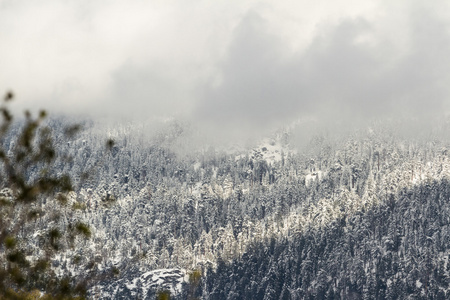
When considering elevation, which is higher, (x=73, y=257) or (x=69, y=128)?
(x=69, y=128)

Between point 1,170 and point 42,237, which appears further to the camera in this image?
point 42,237

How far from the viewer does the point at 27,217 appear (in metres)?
26.1

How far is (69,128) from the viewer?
88.3 feet

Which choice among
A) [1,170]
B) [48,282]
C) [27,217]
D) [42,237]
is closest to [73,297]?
[48,282]

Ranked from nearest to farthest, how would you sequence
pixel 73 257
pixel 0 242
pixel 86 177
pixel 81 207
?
pixel 0 242, pixel 86 177, pixel 81 207, pixel 73 257

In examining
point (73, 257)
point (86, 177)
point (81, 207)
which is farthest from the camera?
point (73, 257)

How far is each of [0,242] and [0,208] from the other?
4.80 ft

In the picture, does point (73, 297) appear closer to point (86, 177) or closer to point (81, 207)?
point (81, 207)

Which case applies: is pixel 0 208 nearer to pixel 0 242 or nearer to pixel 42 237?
pixel 0 242

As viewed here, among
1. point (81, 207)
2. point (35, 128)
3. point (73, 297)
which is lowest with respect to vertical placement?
point (73, 297)

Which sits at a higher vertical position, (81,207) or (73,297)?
(81,207)

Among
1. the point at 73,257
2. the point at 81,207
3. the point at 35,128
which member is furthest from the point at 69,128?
the point at 73,257

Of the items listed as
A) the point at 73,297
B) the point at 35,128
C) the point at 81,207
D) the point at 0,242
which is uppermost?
the point at 35,128

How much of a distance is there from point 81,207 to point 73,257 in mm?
3326
